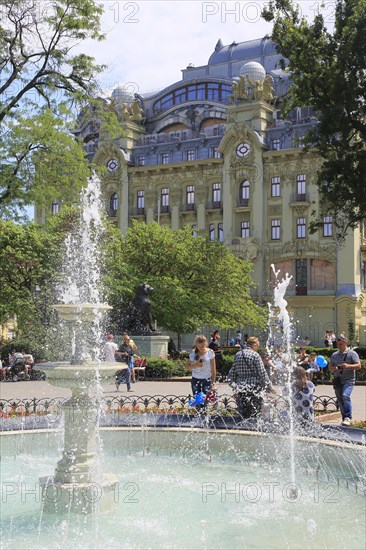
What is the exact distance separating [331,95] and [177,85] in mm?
51727

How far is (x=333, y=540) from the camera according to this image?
655 cm

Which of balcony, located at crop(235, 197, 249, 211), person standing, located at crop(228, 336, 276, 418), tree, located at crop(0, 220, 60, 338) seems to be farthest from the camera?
balcony, located at crop(235, 197, 249, 211)

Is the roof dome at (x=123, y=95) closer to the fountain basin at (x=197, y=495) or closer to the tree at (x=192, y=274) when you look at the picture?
the tree at (x=192, y=274)

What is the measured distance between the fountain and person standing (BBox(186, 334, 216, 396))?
1.38 m

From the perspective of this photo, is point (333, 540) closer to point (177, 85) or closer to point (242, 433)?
point (242, 433)

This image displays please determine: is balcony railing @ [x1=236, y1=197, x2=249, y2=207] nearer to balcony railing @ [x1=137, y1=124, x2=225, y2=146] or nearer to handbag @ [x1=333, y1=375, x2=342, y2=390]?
balcony railing @ [x1=137, y1=124, x2=225, y2=146]

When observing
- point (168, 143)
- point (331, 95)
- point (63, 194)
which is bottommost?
point (63, 194)

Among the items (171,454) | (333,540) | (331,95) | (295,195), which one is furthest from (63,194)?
(295,195)

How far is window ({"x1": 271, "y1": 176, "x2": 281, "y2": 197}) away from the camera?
54.9 metres

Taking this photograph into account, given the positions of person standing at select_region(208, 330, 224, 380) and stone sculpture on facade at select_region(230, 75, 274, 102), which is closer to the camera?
person standing at select_region(208, 330, 224, 380)

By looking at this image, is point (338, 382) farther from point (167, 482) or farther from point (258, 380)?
point (167, 482)

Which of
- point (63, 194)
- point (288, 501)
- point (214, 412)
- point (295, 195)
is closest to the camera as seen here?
point (288, 501)

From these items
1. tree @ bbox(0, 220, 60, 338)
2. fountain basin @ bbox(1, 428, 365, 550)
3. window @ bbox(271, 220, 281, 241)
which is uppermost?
window @ bbox(271, 220, 281, 241)

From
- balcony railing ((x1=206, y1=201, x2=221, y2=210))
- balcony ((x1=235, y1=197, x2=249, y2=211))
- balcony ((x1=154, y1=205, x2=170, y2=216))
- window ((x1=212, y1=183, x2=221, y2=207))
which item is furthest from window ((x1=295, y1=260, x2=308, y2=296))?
balcony ((x1=154, y1=205, x2=170, y2=216))
